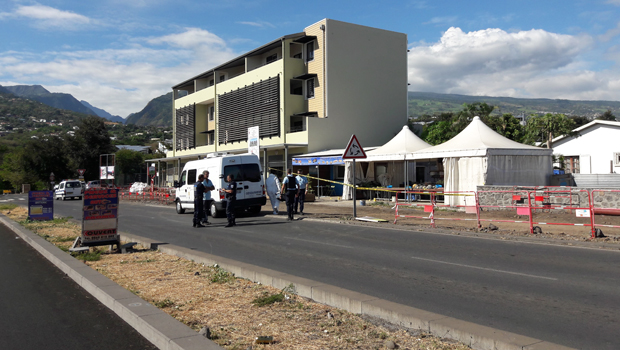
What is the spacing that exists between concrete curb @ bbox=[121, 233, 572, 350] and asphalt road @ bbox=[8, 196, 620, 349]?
2.40 ft

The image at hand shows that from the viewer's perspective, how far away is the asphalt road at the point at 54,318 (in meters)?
4.83

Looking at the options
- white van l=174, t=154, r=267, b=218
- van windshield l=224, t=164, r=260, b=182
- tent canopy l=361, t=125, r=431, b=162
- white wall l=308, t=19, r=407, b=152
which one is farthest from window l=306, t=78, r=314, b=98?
van windshield l=224, t=164, r=260, b=182

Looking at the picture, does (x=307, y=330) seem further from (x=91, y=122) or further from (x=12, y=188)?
(x=12, y=188)

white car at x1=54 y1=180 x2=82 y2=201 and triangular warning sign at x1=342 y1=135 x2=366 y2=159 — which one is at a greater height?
triangular warning sign at x1=342 y1=135 x2=366 y2=159

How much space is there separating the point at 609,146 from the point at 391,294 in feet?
120

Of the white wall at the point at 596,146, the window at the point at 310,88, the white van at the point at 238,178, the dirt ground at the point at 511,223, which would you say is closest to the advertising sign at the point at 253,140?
the white van at the point at 238,178

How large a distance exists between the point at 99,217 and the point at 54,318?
15.7 ft

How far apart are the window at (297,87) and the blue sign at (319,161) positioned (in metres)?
7.99

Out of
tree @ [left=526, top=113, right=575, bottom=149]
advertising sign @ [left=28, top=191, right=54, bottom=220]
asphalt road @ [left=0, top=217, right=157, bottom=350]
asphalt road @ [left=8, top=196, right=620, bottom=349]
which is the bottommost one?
asphalt road @ [left=0, top=217, right=157, bottom=350]

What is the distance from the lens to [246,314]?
538 centimetres

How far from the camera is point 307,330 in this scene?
4793 millimetres

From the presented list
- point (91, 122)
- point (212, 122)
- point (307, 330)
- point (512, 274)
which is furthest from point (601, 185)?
point (91, 122)

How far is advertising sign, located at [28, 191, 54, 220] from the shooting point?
1842 centimetres

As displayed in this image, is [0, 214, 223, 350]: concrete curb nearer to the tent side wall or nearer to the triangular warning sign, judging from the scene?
the triangular warning sign
